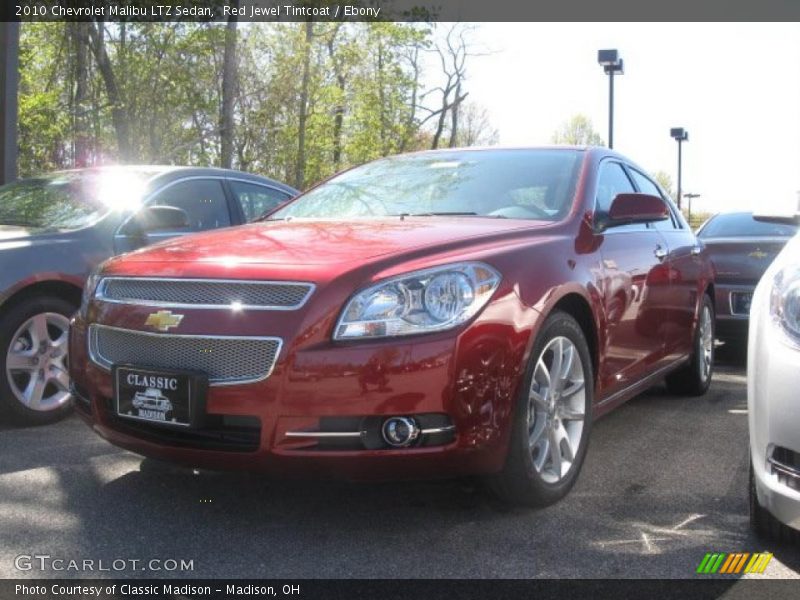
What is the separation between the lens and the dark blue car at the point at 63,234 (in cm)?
455

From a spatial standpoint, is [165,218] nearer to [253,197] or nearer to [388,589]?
[253,197]

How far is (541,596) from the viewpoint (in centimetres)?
249

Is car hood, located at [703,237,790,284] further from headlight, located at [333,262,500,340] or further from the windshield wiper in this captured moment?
headlight, located at [333,262,500,340]

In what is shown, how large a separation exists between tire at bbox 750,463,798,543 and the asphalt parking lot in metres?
0.04

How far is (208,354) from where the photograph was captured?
112 inches

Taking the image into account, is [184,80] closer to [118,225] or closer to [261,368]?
[118,225]

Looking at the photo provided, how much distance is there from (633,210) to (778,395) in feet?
5.23

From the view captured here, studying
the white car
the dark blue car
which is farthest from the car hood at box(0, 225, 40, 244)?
the white car

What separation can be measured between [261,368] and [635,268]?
86.3 inches

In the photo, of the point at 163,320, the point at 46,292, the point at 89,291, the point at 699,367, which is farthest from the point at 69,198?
the point at 699,367

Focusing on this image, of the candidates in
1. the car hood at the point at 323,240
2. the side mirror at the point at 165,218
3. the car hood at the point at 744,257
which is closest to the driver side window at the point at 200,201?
the side mirror at the point at 165,218

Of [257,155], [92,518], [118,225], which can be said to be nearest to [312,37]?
[257,155]

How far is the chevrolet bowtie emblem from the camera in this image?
9.59 feet

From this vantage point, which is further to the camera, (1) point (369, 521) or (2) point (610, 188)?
(2) point (610, 188)
